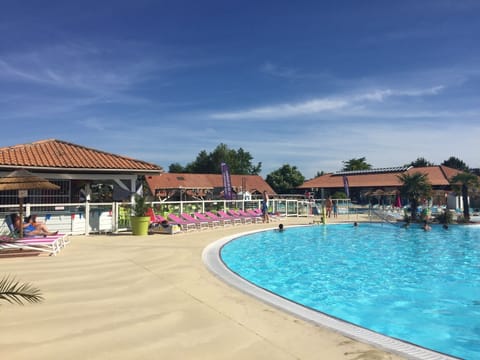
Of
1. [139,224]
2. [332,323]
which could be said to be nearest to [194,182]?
[139,224]

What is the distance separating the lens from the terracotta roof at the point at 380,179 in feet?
125

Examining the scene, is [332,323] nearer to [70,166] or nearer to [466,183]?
[70,166]

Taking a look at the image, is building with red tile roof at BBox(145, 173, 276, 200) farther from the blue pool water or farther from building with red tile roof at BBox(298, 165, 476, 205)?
the blue pool water

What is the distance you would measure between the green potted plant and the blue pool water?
3.20m

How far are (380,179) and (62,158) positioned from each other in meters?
35.9

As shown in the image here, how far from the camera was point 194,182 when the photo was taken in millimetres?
46219

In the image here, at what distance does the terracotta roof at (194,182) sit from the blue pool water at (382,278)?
89.3 feet

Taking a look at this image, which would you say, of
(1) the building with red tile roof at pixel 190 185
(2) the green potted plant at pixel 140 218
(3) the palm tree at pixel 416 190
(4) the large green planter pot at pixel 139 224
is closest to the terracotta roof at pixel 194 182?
(1) the building with red tile roof at pixel 190 185

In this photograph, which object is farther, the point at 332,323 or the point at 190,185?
the point at 190,185

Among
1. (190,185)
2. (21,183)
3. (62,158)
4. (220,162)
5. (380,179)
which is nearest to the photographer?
(21,183)

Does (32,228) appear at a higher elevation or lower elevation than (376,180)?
lower

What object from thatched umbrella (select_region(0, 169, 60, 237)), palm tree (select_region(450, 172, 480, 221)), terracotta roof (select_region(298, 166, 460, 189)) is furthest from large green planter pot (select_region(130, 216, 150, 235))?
terracotta roof (select_region(298, 166, 460, 189))

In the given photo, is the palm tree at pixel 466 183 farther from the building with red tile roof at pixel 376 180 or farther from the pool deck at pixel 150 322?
the pool deck at pixel 150 322

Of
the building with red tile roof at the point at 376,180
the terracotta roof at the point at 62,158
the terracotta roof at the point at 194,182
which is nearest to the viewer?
the terracotta roof at the point at 62,158
